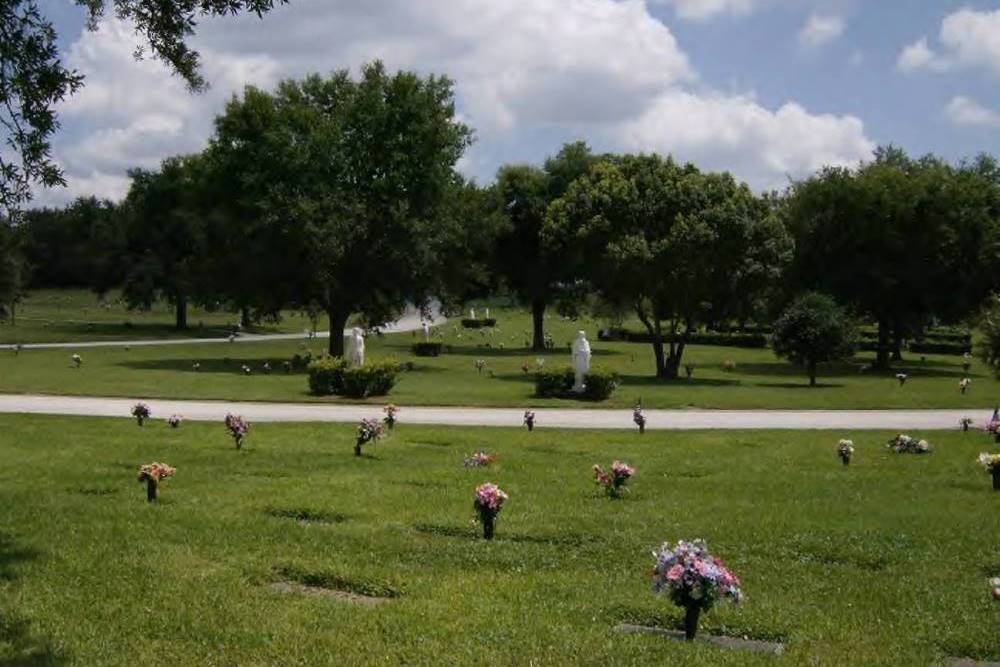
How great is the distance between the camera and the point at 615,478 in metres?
12.8

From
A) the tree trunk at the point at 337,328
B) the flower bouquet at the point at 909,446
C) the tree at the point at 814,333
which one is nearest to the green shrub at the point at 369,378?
the flower bouquet at the point at 909,446

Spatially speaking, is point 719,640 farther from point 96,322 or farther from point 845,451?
point 96,322

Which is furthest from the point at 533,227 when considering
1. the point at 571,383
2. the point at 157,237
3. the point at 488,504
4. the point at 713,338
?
the point at 488,504

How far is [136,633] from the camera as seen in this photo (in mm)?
6887

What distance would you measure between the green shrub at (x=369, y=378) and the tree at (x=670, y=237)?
11.6 metres

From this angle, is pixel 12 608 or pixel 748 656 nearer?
pixel 748 656

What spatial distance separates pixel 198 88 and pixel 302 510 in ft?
15.6

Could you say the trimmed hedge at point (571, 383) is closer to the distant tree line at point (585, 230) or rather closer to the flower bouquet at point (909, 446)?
the distant tree line at point (585, 230)

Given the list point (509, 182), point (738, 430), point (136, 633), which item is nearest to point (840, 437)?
point (738, 430)

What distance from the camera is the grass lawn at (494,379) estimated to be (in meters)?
28.4

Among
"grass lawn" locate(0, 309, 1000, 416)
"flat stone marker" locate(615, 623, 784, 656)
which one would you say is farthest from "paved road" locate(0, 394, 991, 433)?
"flat stone marker" locate(615, 623, 784, 656)

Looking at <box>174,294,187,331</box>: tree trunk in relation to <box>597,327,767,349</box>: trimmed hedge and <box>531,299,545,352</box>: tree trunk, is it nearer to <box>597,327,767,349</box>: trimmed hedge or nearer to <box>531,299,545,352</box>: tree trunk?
<box>531,299,545,352</box>: tree trunk

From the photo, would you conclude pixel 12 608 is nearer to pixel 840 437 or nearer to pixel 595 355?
pixel 840 437

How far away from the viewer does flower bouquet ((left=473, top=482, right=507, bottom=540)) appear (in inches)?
390
